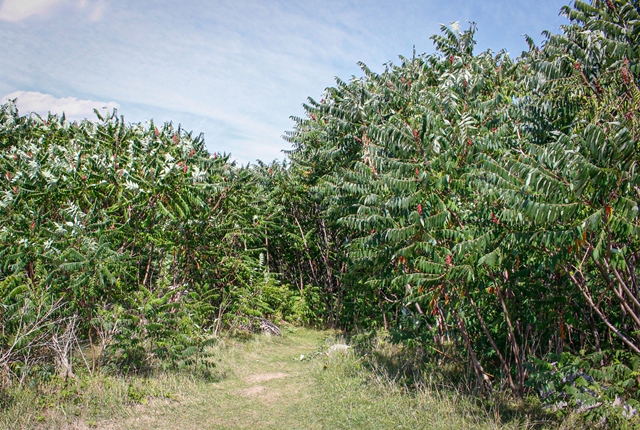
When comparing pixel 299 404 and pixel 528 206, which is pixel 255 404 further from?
pixel 528 206

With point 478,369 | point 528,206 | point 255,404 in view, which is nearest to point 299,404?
point 255,404

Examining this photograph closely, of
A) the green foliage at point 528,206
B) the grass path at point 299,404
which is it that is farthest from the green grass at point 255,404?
the green foliage at point 528,206

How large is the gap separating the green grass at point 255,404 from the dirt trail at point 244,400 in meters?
0.01

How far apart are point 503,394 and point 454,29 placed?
19.7 feet

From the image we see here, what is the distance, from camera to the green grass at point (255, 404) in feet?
18.6

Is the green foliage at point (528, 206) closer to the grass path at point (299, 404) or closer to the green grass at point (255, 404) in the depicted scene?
the green grass at point (255, 404)

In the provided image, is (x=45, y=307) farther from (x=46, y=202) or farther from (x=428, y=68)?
(x=428, y=68)

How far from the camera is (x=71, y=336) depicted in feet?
21.8

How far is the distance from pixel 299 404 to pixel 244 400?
86 centimetres

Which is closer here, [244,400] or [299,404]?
[299,404]

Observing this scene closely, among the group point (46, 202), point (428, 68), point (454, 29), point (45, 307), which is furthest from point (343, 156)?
point (45, 307)

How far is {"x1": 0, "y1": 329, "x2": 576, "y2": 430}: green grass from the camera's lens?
5.66m

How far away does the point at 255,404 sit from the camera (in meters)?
7.19

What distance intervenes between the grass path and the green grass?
0.04 feet
